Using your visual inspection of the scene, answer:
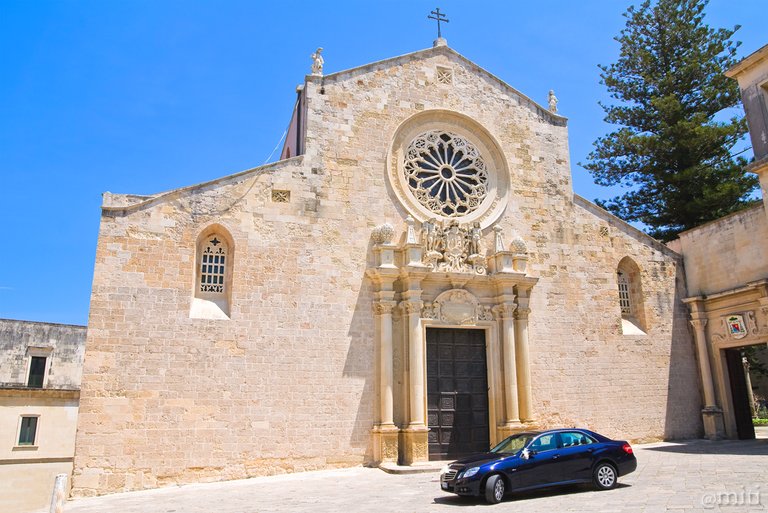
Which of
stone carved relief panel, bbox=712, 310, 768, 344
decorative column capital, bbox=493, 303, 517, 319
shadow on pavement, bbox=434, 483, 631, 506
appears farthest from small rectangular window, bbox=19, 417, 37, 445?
stone carved relief panel, bbox=712, 310, 768, 344

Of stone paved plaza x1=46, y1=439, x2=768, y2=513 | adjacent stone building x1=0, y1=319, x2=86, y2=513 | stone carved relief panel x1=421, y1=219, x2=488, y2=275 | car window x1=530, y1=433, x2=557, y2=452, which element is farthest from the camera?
adjacent stone building x1=0, y1=319, x2=86, y2=513

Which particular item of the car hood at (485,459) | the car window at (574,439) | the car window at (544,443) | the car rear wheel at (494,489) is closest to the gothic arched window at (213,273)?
the car hood at (485,459)

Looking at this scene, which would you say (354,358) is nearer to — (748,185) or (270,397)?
(270,397)

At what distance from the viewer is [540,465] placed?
10.0 m

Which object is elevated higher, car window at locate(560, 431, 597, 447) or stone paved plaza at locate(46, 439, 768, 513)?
car window at locate(560, 431, 597, 447)

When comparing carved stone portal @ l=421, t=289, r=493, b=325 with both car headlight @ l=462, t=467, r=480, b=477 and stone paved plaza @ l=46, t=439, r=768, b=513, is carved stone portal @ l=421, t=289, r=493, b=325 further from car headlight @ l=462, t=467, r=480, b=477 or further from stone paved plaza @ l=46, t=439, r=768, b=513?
car headlight @ l=462, t=467, r=480, b=477

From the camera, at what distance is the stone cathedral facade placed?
13.2 metres

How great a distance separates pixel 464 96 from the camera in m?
18.1

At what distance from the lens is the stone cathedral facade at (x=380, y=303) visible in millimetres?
13172

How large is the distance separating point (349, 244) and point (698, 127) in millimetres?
16112

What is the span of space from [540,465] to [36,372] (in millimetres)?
27702

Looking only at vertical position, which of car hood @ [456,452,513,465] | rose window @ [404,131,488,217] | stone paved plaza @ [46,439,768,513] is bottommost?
stone paved plaza @ [46,439,768,513]

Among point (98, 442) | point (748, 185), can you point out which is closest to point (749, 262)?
point (748, 185)

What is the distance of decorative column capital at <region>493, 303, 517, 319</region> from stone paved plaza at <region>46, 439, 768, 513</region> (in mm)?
4632
